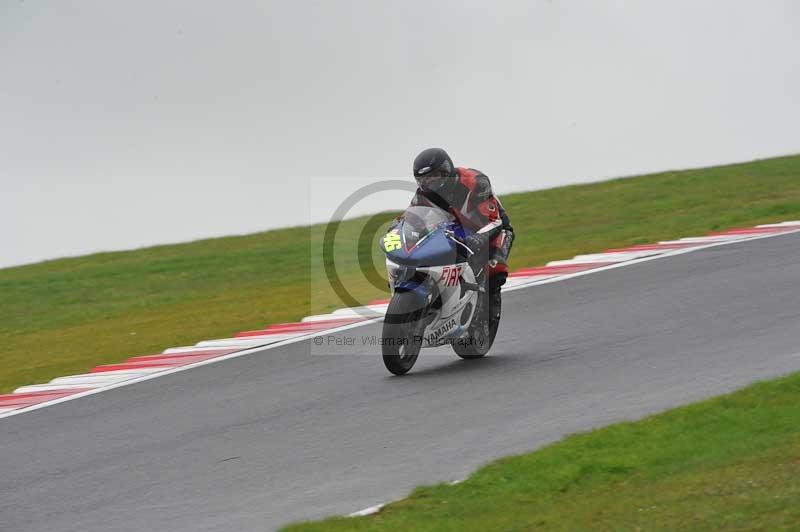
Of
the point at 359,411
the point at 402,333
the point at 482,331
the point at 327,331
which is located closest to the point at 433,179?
the point at 402,333

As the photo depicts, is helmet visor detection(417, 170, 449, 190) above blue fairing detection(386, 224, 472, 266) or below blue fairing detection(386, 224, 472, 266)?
above

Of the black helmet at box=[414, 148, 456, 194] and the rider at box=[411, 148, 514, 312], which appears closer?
the black helmet at box=[414, 148, 456, 194]

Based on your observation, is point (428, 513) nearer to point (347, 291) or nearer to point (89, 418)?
point (89, 418)

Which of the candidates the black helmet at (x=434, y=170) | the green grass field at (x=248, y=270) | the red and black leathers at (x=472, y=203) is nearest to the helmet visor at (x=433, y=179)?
the black helmet at (x=434, y=170)

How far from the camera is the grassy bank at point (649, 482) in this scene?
200 inches

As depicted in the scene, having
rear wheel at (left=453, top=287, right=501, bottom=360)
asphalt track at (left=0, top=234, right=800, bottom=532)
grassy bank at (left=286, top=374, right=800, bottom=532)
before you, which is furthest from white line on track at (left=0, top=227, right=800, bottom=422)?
grassy bank at (left=286, top=374, right=800, bottom=532)

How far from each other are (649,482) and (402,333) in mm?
3340

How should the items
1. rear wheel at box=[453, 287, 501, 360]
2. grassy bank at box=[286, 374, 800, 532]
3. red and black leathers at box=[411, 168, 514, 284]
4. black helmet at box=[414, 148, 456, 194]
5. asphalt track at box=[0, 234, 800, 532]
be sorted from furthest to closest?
rear wheel at box=[453, 287, 501, 360]
red and black leathers at box=[411, 168, 514, 284]
black helmet at box=[414, 148, 456, 194]
asphalt track at box=[0, 234, 800, 532]
grassy bank at box=[286, 374, 800, 532]

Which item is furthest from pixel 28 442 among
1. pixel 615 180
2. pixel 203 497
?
pixel 615 180

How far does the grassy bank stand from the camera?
5.08m

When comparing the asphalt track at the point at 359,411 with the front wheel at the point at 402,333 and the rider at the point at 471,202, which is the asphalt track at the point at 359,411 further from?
the rider at the point at 471,202

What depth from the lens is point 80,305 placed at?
1641cm

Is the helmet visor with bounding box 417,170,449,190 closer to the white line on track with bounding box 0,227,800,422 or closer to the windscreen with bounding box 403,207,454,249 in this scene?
the windscreen with bounding box 403,207,454,249

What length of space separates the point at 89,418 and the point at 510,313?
424 cm
